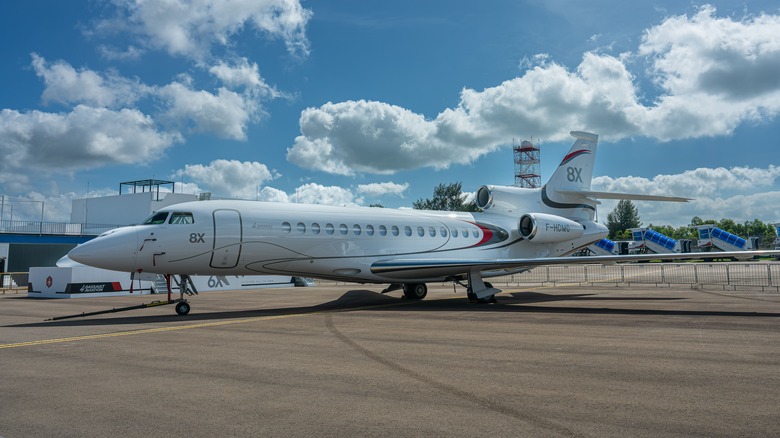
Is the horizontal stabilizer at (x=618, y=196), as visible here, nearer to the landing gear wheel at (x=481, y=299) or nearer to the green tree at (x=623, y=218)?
the landing gear wheel at (x=481, y=299)

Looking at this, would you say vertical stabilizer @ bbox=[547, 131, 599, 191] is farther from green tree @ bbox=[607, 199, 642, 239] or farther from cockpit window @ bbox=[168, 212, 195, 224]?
green tree @ bbox=[607, 199, 642, 239]

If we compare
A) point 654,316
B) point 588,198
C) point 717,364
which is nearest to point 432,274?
point 654,316

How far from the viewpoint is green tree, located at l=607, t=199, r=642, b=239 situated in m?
131

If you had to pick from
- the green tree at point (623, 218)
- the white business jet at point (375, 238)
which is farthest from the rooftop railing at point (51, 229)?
the green tree at point (623, 218)

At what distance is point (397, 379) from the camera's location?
621 centimetres

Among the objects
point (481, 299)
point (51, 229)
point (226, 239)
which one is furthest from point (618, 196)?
point (51, 229)

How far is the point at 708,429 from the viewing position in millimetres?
4270

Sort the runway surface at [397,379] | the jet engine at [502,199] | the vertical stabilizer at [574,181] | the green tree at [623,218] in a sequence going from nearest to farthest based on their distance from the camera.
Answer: the runway surface at [397,379], the jet engine at [502,199], the vertical stabilizer at [574,181], the green tree at [623,218]

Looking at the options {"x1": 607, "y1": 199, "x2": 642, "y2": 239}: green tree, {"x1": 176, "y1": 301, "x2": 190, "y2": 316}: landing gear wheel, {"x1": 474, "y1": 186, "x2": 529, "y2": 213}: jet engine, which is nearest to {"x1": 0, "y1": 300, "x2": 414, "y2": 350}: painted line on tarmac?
{"x1": 176, "y1": 301, "x2": 190, "y2": 316}: landing gear wheel

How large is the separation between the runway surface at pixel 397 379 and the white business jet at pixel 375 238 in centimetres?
267

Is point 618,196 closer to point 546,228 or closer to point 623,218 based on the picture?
point 546,228

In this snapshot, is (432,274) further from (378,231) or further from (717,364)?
(717,364)

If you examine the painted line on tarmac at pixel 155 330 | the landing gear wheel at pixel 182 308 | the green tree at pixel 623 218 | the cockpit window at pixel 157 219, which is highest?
the green tree at pixel 623 218

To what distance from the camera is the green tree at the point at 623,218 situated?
131m
